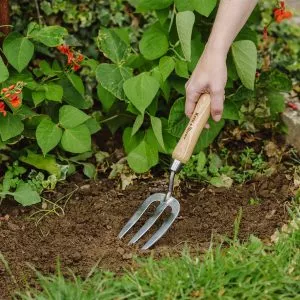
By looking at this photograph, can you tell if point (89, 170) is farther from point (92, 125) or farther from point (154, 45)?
point (154, 45)

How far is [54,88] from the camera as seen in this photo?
138 inches

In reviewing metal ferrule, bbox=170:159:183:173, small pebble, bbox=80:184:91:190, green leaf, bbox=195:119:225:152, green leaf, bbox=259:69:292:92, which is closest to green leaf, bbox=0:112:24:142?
small pebble, bbox=80:184:91:190

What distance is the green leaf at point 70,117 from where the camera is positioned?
11.5ft

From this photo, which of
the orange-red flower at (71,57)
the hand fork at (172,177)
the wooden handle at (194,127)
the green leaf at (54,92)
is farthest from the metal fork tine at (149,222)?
the orange-red flower at (71,57)

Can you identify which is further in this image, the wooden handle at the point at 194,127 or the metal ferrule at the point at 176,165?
the metal ferrule at the point at 176,165

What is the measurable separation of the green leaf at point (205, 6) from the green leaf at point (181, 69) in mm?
239

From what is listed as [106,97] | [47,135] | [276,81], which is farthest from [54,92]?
[276,81]

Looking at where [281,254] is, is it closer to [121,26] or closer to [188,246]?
[188,246]

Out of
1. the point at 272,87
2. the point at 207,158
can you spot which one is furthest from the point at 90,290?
the point at 272,87

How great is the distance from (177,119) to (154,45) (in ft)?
1.05

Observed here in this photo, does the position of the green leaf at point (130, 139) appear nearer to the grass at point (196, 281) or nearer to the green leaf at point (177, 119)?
the green leaf at point (177, 119)

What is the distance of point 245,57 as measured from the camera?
3494mm

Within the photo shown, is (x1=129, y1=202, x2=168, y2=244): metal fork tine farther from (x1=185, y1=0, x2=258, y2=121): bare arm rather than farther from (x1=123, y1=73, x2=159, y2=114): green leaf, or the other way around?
A: (x1=185, y1=0, x2=258, y2=121): bare arm

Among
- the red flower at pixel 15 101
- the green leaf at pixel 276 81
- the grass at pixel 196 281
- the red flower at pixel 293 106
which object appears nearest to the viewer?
the grass at pixel 196 281
